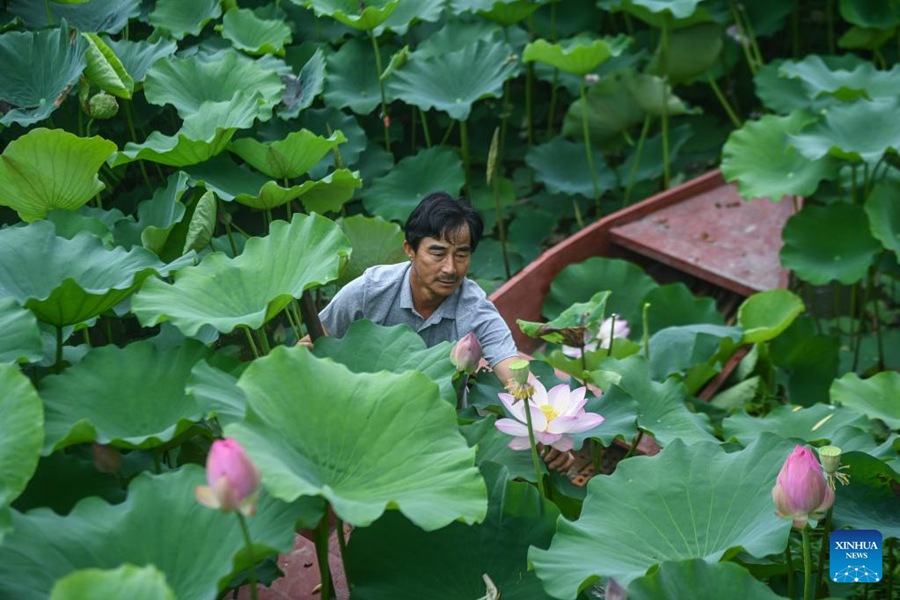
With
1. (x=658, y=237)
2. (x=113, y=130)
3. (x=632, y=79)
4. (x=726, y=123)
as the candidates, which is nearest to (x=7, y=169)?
(x=113, y=130)

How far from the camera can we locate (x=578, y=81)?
15.6ft

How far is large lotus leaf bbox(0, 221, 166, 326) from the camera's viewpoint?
2.09 metres

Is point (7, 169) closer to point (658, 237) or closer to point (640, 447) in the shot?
point (640, 447)

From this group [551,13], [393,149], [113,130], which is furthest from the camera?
[551,13]

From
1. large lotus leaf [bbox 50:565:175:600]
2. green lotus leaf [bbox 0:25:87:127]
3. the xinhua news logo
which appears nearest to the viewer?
large lotus leaf [bbox 50:565:175:600]

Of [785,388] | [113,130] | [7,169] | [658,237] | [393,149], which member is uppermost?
[7,169]

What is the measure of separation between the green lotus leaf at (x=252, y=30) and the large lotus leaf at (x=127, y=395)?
198 cm

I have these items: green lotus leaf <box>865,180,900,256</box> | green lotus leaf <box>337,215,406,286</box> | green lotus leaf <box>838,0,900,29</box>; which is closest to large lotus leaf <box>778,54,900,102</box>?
green lotus leaf <box>865,180,900,256</box>

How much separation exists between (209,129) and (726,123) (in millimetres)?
3012

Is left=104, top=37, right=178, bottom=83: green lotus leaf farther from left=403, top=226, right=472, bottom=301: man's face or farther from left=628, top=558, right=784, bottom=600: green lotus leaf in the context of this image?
left=628, top=558, right=784, bottom=600: green lotus leaf

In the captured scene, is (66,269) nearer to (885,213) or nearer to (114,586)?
(114,586)

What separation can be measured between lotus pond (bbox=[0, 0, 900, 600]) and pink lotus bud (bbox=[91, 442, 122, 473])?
0.07 ft

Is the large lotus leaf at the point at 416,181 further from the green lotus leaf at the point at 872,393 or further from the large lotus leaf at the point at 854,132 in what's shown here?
the green lotus leaf at the point at 872,393

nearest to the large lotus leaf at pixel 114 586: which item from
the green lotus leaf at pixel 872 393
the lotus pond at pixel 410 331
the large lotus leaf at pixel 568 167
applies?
the lotus pond at pixel 410 331
